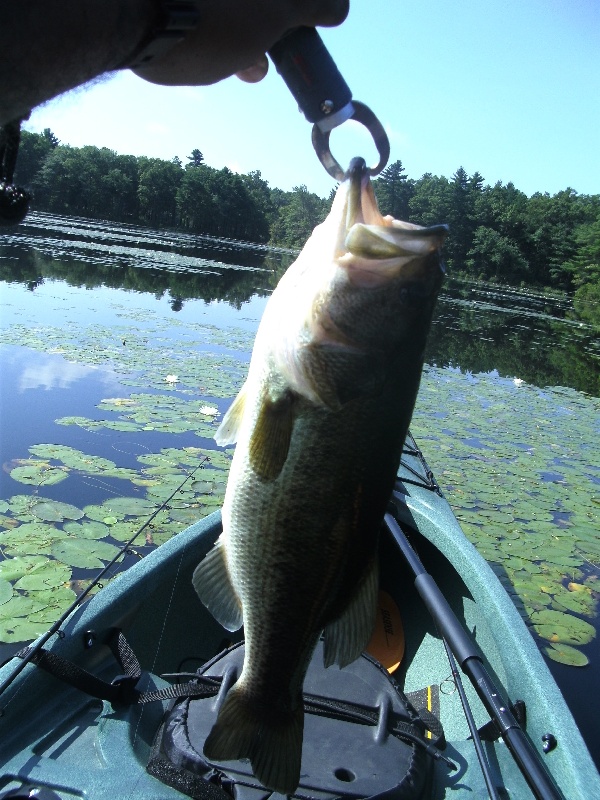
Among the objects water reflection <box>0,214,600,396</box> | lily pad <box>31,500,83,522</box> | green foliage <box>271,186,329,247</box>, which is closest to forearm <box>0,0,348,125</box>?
lily pad <box>31,500,83,522</box>

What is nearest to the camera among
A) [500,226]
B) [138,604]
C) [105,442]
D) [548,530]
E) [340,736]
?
[340,736]

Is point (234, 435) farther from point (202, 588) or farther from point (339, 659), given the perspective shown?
point (339, 659)

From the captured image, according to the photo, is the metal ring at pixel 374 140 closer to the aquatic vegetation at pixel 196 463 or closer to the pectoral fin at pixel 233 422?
the pectoral fin at pixel 233 422

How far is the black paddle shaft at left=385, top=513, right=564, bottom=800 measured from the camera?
1985 mm

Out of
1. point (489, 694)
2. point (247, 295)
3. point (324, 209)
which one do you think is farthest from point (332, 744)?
point (324, 209)

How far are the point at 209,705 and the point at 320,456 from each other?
1493 mm

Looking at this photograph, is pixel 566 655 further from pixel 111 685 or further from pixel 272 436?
pixel 272 436

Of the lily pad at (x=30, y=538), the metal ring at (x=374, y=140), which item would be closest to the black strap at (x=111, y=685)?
the metal ring at (x=374, y=140)

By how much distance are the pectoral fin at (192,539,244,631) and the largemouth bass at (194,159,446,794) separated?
1.7 inches

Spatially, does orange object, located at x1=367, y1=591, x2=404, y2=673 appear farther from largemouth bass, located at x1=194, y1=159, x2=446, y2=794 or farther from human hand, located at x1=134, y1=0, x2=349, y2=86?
human hand, located at x1=134, y1=0, x2=349, y2=86

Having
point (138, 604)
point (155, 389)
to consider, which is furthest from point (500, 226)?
point (138, 604)

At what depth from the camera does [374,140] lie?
167cm

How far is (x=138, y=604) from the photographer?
3.11 m

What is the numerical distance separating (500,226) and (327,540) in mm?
64999
